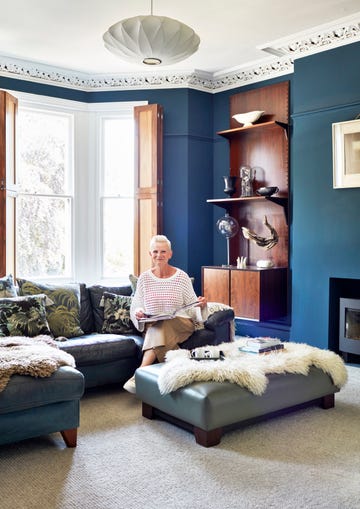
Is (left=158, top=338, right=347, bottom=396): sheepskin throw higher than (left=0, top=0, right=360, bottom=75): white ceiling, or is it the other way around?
(left=0, top=0, right=360, bottom=75): white ceiling

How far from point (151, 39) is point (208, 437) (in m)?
2.67

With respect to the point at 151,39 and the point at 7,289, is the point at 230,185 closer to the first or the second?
the point at 151,39

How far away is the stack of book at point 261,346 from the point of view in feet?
11.8

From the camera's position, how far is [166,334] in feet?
13.0

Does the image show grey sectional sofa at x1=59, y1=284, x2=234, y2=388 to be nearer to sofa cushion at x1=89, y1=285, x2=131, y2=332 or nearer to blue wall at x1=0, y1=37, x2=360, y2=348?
sofa cushion at x1=89, y1=285, x2=131, y2=332

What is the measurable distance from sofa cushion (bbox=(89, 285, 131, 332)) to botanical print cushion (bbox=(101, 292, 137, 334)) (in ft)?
0.20

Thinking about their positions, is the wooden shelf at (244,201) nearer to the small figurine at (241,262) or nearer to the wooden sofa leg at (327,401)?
the small figurine at (241,262)

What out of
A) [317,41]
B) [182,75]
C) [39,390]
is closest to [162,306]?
[39,390]

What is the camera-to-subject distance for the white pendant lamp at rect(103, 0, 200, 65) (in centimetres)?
359

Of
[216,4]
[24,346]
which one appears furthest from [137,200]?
[24,346]

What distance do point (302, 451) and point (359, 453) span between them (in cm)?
31

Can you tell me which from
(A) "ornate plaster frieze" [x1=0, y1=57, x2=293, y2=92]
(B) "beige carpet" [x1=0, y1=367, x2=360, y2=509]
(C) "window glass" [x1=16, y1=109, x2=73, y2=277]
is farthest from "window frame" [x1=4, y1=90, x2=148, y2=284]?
(B) "beige carpet" [x1=0, y1=367, x2=360, y2=509]

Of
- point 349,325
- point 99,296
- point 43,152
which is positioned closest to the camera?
point 99,296

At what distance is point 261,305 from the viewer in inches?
215
